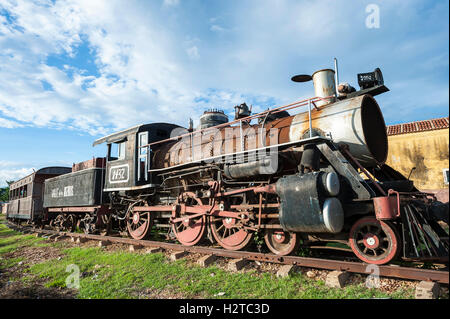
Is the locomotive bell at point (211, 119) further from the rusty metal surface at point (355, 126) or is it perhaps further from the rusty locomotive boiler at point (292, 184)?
the rusty metal surface at point (355, 126)

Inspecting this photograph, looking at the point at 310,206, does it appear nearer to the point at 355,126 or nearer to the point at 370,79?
the point at 355,126

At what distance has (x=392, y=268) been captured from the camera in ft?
12.6

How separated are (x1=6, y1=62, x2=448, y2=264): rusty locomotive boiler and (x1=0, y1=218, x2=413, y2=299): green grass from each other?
2.78 feet

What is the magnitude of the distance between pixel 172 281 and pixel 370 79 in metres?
5.30

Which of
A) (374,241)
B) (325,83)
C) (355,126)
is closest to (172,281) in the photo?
(374,241)

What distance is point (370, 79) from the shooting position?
538 centimetres

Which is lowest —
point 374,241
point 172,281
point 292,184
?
point 172,281

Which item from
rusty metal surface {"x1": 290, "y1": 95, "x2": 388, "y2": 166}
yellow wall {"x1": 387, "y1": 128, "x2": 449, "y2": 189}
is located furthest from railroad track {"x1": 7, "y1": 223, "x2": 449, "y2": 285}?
yellow wall {"x1": 387, "y1": 128, "x2": 449, "y2": 189}

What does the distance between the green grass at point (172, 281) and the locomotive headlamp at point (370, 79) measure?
372 cm

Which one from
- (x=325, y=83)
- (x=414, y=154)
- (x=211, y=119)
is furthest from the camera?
(x=414, y=154)

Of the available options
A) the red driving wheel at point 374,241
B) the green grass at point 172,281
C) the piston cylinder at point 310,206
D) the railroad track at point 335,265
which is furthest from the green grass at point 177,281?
the piston cylinder at point 310,206
